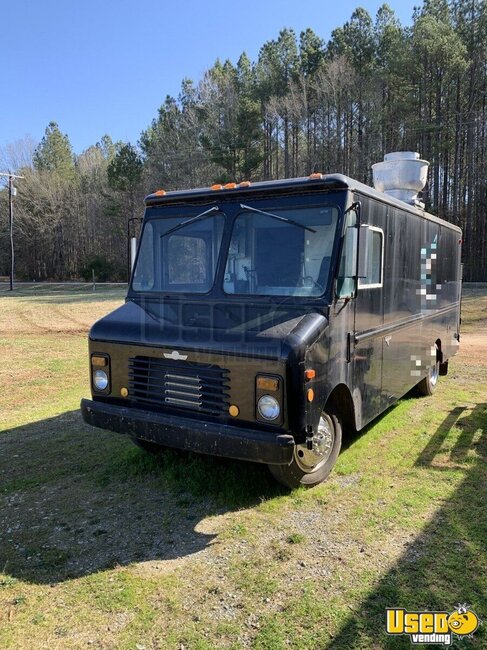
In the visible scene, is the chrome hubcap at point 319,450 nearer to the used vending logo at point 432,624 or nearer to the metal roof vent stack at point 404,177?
the used vending logo at point 432,624

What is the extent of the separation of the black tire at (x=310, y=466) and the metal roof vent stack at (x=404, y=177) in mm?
3734

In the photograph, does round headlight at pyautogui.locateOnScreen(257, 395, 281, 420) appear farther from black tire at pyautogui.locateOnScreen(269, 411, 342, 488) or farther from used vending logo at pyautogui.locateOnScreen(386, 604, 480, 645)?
used vending logo at pyautogui.locateOnScreen(386, 604, 480, 645)

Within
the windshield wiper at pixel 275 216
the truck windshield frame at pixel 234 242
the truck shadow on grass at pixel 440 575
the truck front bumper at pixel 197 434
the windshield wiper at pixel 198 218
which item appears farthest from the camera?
the windshield wiper at pixel 198 218

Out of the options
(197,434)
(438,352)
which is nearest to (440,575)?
(197,434)

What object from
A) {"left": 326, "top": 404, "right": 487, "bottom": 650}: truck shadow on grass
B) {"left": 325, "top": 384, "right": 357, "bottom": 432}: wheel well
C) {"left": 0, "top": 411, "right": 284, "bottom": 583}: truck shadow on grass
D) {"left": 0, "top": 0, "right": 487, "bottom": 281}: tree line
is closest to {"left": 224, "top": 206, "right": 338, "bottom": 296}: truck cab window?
{"left": 325, "top": 384, "right": 357, "bottom": 432}: wheel well

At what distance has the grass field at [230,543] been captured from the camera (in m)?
2.78

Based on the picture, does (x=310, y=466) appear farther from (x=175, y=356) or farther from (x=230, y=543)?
(x=175, y=356)

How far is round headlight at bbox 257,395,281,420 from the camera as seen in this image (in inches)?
137

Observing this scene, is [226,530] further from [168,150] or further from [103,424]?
[168,150]

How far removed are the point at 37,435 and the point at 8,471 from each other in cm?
108

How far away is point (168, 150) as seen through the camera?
3819 centimetres

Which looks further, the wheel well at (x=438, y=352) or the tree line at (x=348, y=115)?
the tree line at (x=348, y=115)

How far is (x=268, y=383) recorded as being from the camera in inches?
138

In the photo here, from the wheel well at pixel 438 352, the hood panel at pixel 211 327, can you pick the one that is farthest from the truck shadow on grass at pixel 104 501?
the wheel well at pixel 438 352
